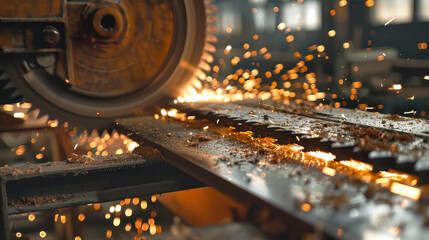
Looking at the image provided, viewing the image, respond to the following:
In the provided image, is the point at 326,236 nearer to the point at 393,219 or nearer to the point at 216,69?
the point at 393,219

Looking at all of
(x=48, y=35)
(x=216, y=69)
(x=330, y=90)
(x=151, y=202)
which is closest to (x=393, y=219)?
(x=48, y=35)

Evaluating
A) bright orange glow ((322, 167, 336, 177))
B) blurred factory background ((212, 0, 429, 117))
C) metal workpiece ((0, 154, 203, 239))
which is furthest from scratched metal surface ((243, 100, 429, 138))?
blurred factory background ((212, 0, 429, 117))

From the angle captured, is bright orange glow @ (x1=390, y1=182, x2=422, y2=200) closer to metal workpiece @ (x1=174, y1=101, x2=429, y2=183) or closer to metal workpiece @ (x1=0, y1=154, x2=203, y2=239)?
metal workpiece @ (x1=174, y1=101, x2=429, y2=183)

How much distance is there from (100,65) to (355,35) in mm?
6271

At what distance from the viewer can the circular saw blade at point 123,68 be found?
9.89 feet

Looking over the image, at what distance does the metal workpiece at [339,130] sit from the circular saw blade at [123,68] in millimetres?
311

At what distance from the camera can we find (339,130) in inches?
94.7

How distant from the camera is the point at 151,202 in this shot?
3.70m

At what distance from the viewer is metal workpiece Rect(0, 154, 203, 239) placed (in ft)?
7.13

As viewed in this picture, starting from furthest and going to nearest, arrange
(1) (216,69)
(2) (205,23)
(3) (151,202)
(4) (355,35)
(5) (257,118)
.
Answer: (1) (216,69) → (4) (355,35) → (3) (151,202) → (2) (205,23) → (5) (257,118)

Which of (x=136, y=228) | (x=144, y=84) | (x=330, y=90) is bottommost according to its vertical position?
(x=136, y=228)

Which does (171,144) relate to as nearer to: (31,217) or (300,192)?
(300,192)

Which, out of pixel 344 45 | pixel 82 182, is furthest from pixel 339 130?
pixel 344 45

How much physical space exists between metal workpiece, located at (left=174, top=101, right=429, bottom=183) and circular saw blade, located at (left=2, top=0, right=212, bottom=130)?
0.31 meters
